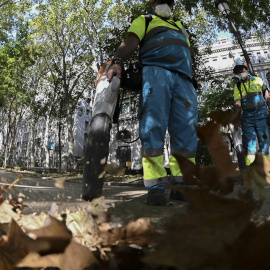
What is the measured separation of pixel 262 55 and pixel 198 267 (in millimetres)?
41987

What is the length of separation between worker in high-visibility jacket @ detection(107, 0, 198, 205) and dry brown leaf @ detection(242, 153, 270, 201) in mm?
1433

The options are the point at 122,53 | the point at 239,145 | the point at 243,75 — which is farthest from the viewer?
the point at 239,145

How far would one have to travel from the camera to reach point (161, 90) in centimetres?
209

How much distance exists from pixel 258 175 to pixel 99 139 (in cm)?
112

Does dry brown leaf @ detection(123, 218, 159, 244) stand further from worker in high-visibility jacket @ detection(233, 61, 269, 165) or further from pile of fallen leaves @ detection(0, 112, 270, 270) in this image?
worker in high-visibility jacket @ detection(233, 61, 269, 165)

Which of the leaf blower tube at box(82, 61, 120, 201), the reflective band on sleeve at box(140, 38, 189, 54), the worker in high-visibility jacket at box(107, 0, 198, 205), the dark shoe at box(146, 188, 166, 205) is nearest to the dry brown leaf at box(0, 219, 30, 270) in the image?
the leaf blower tube at box(82, 61, 120, 201)

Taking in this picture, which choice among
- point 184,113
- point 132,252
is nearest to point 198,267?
point 132,252

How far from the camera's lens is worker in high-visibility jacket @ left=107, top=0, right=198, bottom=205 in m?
2.02

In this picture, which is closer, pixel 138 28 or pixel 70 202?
pixel 70 202

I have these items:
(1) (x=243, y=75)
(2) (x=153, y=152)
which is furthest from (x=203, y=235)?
(1) (x=243, y=75)

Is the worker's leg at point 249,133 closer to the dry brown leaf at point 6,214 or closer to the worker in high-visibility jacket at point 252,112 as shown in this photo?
the worker in high-visibility jacket at point 252,112

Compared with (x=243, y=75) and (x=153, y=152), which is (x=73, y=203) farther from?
(x=243, y=75)

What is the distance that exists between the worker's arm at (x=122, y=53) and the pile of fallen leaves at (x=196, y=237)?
147cm

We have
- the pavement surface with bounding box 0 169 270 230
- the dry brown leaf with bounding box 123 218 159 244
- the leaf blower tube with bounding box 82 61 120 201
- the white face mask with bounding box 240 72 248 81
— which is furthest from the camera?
the white face mask with bounding box 240 72 248 81
